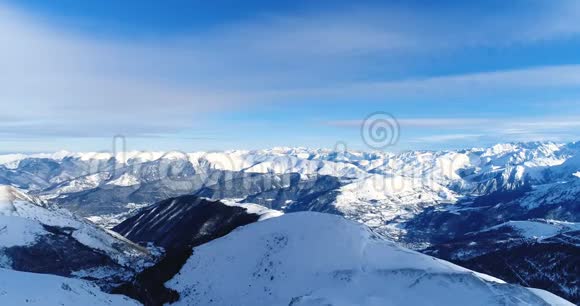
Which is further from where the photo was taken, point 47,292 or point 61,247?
point 61,247

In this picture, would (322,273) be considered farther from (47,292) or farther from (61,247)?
(61,247)

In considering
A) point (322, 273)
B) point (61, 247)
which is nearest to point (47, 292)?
point (322, 273)

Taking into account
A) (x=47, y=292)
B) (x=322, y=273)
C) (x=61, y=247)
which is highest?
(x=47, y=292)

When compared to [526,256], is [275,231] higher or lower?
higher

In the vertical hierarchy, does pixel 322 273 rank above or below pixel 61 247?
above

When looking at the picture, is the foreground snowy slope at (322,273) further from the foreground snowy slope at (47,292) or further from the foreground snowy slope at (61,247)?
the foreground snowy slope at (61,247)

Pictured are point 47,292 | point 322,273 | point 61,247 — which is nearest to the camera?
point 47,292

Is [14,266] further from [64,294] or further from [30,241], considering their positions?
[64,294]

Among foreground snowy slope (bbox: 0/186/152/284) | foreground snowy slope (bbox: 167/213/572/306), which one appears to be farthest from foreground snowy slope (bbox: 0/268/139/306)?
foreground snowy slope (bbox: 0/186/152/284)

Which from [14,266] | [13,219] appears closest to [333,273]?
[14,266]
